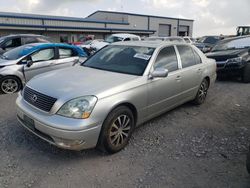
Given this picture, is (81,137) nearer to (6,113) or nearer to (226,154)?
→ (226,154)

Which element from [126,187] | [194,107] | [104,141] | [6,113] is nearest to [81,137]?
[104,141]

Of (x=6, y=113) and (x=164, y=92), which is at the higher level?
(x=164, y=92)

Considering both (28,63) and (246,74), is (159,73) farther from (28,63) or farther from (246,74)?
(246,74)

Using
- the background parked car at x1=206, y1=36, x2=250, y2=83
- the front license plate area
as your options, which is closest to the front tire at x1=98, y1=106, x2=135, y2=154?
the front license plate area

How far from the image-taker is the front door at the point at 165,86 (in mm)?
3912

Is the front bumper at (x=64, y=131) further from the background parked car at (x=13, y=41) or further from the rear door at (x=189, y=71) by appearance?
the background parked car at (x=13, y=41)

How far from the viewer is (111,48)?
186 inches

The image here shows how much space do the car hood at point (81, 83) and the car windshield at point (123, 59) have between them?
0.70ft

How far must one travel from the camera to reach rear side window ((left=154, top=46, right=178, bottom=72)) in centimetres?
412

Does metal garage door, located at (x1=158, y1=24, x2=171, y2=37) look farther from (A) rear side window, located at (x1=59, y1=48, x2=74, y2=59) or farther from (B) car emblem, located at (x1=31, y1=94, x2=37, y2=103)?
(B) car emblem, located at (x1=31, y1=94, x2=37, y2=103)

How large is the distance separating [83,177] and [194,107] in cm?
348

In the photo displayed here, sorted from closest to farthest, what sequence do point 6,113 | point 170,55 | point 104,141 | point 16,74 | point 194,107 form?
point 104,141, point 170,55, point 6,113, point 194,107, point 16,74

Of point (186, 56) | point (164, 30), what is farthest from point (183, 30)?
point (186, 56)

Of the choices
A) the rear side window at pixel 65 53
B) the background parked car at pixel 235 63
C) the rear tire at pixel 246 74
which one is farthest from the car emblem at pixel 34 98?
the rear tire at pixel 246 74
